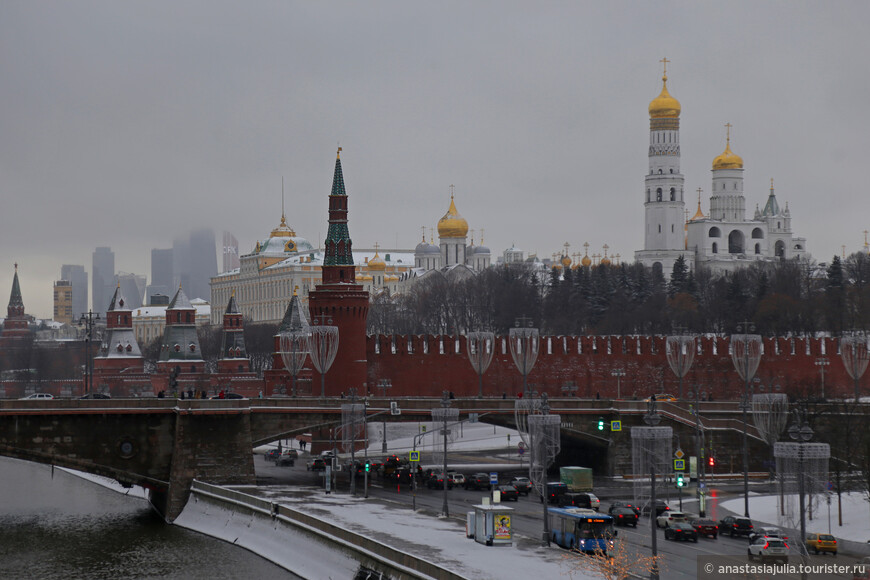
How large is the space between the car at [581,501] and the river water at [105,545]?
10047 mm

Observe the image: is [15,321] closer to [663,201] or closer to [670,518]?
[663,201]

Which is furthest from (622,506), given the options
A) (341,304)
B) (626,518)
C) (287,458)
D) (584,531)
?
(341,304)

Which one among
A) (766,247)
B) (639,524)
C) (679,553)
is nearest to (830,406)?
(639,524)

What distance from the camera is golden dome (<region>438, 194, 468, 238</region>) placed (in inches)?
7180

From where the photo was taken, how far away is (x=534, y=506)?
50156 millimetres

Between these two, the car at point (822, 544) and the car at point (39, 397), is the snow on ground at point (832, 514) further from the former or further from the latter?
the car at point (39, 397)

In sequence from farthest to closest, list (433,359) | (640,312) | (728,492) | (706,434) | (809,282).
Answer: (809,282)
(640,312)
(433,359)
(706,434)
(728,492)

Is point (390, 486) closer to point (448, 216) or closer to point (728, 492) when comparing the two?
point (728, 492)

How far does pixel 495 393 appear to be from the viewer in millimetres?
79750

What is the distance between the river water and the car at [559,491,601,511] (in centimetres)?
1005

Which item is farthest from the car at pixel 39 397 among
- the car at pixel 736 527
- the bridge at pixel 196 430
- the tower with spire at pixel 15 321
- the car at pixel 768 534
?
the tower with spire at pixel 15 321

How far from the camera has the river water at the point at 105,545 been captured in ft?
144

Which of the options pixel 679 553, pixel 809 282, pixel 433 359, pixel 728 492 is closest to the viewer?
Answer: pixel 679 553

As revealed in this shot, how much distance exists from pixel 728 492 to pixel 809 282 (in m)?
68.2
